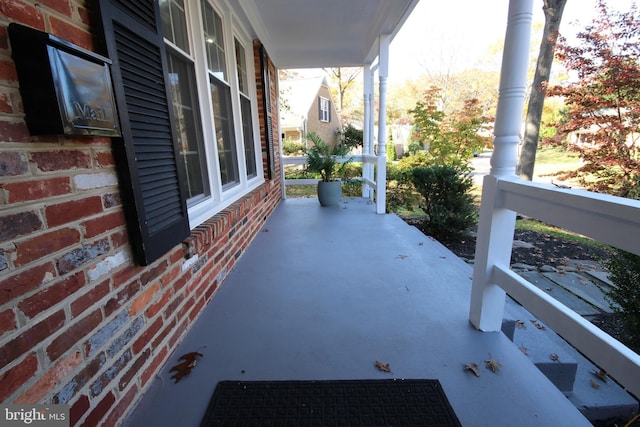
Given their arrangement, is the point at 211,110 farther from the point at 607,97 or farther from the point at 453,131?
the point at 453,131

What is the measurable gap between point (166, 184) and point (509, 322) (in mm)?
2187

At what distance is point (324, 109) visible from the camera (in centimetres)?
1780

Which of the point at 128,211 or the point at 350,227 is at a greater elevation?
the point at 128,211

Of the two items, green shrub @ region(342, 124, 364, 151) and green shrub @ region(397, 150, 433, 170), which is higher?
green shrub @ region(342, 124, 364, 151)

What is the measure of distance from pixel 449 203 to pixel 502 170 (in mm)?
2889

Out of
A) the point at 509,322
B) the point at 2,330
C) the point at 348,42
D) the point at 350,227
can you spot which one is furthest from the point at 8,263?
the point at 348,42

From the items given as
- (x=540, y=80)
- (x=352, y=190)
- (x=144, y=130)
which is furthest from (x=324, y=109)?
(x=144, y=130)

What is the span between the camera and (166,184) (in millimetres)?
1456

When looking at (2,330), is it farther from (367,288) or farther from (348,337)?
(367,288)

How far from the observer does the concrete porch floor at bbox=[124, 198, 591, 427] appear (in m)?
1.27

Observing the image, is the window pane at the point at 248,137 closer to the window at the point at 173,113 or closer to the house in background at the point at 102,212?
the window at the point at 173,113

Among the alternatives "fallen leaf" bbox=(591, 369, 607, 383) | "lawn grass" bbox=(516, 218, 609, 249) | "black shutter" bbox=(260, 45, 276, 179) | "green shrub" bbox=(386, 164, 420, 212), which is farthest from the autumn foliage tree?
"fallen leaf" bbox=(591, 369, 607, 383)

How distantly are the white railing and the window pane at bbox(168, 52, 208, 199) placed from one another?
2.00 metres

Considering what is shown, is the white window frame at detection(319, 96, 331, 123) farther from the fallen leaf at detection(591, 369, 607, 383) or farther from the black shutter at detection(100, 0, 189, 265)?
the fallen leaf at detection(591, 369, 607, 383)
